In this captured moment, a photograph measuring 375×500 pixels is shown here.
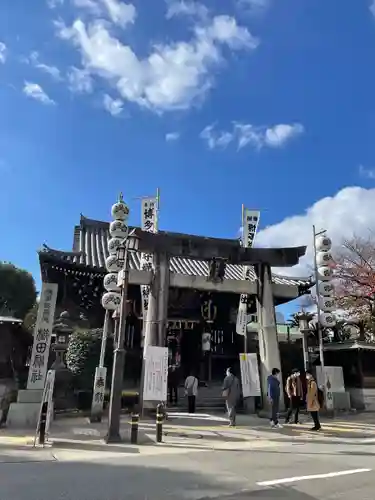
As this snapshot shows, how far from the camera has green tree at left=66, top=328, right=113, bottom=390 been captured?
18969 millimetres

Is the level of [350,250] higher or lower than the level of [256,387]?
higher

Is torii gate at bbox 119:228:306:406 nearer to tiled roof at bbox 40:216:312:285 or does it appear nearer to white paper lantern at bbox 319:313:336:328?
white paper lantern at bbox 319:313:336:328

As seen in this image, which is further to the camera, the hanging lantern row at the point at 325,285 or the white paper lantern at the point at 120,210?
the hanging lantern row at the point at 325,285

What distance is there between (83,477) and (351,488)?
439 cm

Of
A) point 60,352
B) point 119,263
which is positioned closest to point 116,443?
point 60,352

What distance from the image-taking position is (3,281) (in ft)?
120

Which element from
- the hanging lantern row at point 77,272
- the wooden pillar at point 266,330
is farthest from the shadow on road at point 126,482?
the hanging lantern row at point 77,272

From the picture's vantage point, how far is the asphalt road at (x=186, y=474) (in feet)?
21.4

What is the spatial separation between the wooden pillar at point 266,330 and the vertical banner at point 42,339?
8.39 m

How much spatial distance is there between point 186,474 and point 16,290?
32085 mm

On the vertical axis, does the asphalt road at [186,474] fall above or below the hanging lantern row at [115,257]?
below

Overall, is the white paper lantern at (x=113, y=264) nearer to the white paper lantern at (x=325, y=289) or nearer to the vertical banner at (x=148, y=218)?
the vertical banner at (x=148, y=218)

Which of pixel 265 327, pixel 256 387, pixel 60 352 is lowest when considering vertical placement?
pixel 256 387

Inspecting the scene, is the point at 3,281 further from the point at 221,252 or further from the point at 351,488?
the point at 351,488
